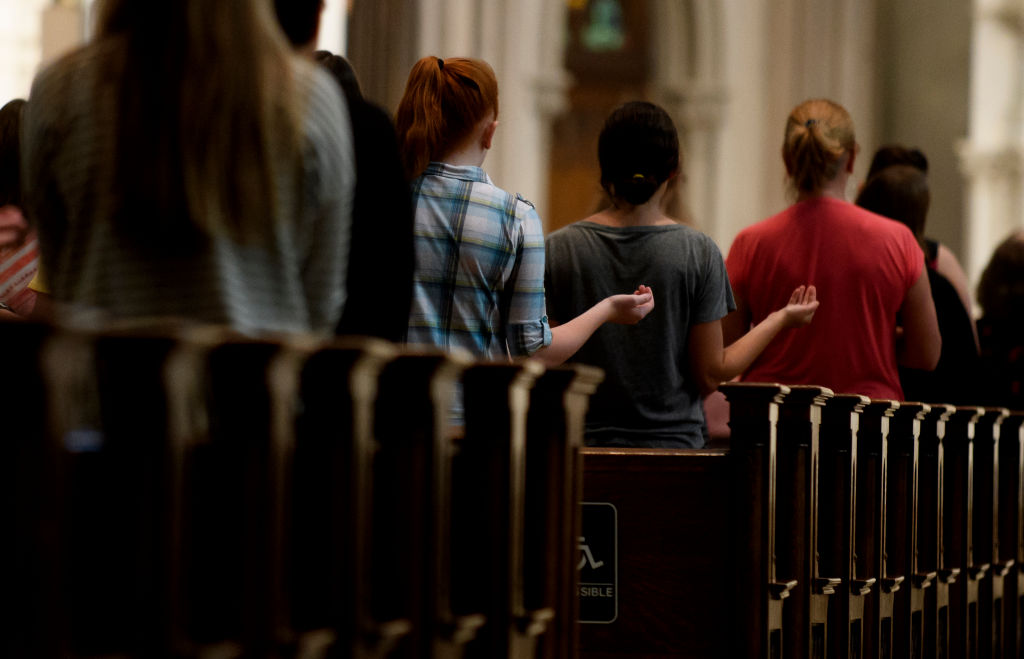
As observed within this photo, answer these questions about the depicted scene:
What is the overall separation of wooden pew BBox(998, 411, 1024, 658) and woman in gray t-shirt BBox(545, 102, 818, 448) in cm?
199

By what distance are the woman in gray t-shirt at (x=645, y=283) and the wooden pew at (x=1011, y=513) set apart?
199cm

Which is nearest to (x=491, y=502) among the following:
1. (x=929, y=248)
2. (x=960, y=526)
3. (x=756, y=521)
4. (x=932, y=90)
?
(x=756, y=521)

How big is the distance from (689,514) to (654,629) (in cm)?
28

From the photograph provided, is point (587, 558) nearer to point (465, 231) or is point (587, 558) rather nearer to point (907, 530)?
point (465, 231)

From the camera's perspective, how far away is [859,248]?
4.37 m

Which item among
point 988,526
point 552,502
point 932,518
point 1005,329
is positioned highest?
point 1005,329

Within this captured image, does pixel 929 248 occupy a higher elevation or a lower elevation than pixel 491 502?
higher

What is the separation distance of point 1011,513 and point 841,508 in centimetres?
199

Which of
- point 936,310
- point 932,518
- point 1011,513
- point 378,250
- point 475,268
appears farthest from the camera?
point 1011,513

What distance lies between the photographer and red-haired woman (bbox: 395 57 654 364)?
10.8ft

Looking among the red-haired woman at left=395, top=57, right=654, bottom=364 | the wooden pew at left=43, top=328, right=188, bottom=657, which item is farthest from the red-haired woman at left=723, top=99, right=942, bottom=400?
the wooden pew at left=43, top=328, right=188, bottom=657

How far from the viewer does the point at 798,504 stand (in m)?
3.66

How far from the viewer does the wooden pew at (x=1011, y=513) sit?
554cm

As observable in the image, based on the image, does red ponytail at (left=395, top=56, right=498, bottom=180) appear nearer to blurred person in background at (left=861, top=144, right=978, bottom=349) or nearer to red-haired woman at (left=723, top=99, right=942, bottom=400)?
red-haired woman at (left=723, top=99, right=942, bottom=400)
